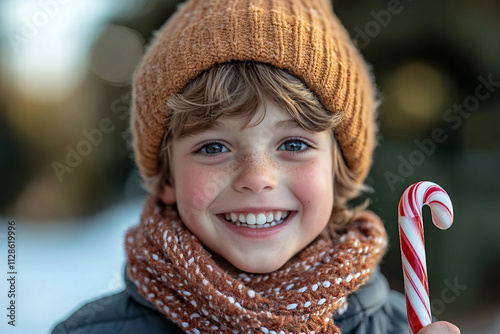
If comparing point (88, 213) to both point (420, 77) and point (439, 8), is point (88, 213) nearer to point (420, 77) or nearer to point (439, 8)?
point (420, 77)

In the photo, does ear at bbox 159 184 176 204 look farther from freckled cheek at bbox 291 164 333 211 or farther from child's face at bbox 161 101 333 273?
freckled cheek at bbox 291 164 333 211

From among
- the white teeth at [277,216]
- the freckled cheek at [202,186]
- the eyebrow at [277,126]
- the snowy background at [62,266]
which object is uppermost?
the eyebrow at [277,126]

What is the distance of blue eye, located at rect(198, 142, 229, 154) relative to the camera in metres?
1.50

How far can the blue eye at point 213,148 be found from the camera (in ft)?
4.92

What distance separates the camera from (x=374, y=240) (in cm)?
164

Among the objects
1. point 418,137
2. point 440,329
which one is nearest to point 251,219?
point 440,329

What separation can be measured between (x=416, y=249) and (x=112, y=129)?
4.44 m

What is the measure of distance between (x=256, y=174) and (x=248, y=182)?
0.03 metres

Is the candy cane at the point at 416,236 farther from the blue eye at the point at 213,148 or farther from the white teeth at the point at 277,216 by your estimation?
the blue eye at the point at 213,148

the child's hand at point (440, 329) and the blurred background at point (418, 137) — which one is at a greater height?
the child's hand at point (440, 329)

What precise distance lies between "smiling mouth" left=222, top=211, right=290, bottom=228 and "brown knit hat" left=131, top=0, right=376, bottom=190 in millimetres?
357

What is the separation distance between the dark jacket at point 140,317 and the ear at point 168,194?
312 millimetres

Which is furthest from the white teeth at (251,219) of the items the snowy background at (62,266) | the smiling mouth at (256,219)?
the snowy background at (62,266)

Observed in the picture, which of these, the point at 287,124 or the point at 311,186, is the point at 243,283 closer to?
the point at 311,186
